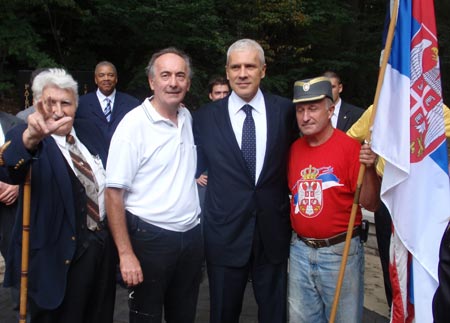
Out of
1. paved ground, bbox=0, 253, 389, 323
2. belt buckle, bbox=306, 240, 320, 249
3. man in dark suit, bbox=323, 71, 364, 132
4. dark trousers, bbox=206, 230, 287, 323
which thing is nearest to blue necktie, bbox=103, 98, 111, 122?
paved ground, bbox=0, 253, 389, 323

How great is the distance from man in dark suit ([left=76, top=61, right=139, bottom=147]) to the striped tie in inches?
114

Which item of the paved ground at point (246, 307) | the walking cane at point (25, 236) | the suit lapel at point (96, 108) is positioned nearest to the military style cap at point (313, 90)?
the walking cane at point (25, 236)

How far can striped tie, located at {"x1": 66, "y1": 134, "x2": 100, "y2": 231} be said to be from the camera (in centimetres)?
263

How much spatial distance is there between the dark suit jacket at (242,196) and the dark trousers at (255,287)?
0.21 feet

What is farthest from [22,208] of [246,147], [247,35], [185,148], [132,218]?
[247,35]

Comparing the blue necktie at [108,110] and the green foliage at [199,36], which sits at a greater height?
A: the green foliage at [199,36]

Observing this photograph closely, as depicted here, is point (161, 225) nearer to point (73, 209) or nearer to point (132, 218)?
point (132, 218)

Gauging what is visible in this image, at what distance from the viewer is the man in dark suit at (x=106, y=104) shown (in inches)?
224

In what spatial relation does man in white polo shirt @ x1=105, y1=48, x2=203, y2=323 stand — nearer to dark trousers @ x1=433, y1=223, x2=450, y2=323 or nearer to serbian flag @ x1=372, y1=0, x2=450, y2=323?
serbian flag @ x1=372, y1=0, x2=450, y2=323

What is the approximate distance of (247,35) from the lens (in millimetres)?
11312

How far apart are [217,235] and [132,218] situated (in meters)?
0.55

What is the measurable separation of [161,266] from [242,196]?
2.04 ft

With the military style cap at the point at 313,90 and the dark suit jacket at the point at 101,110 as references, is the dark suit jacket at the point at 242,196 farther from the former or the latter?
the dark suit jacket at the point at 101,110

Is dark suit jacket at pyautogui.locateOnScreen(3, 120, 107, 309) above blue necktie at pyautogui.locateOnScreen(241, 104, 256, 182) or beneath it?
beneath
